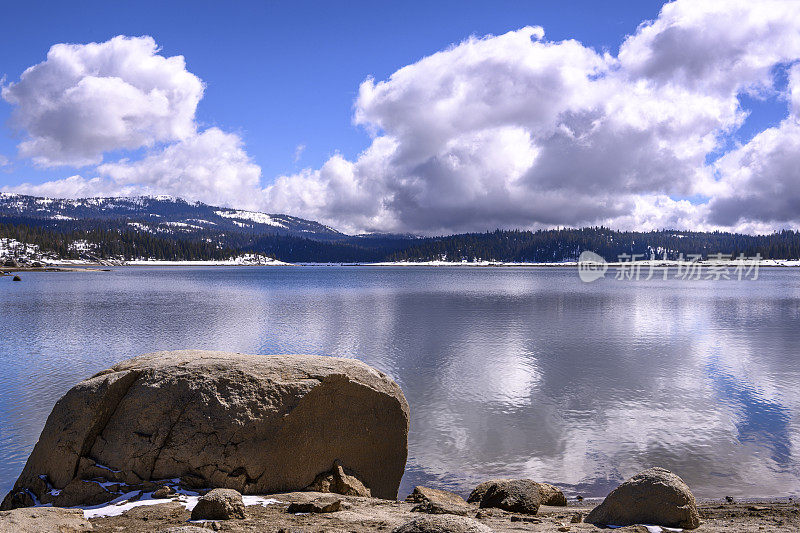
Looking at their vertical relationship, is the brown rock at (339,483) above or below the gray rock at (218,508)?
below

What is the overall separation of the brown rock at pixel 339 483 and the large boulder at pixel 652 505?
4.26 m

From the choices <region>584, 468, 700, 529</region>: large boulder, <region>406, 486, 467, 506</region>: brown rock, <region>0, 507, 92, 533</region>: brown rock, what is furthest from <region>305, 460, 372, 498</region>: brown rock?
<region>584, 468, 700, 529</region>: large boulder

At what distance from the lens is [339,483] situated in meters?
10.1

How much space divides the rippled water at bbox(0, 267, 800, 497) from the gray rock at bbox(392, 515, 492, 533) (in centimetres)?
686

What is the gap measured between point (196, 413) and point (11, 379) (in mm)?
17904

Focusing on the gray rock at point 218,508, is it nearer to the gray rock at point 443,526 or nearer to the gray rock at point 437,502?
the gray rock at point 437,502

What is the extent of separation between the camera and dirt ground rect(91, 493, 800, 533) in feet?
24.4

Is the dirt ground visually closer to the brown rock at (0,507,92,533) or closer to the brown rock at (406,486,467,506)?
the brown rock at (0,507,92,533)

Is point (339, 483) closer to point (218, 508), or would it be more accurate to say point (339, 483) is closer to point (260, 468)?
point (260, 468)

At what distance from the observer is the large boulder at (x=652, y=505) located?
8.14 meters

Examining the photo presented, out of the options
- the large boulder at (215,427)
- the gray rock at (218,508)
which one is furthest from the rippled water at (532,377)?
the gray rock at (218,508)

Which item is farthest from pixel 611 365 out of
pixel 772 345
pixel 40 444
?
pixel 40 444

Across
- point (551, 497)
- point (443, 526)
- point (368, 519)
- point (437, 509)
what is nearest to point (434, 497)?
point (437, 509)

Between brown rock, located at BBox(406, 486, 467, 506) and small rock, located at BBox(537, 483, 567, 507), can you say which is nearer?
brown rock, located at BBox(406, 486, 467, 506)
